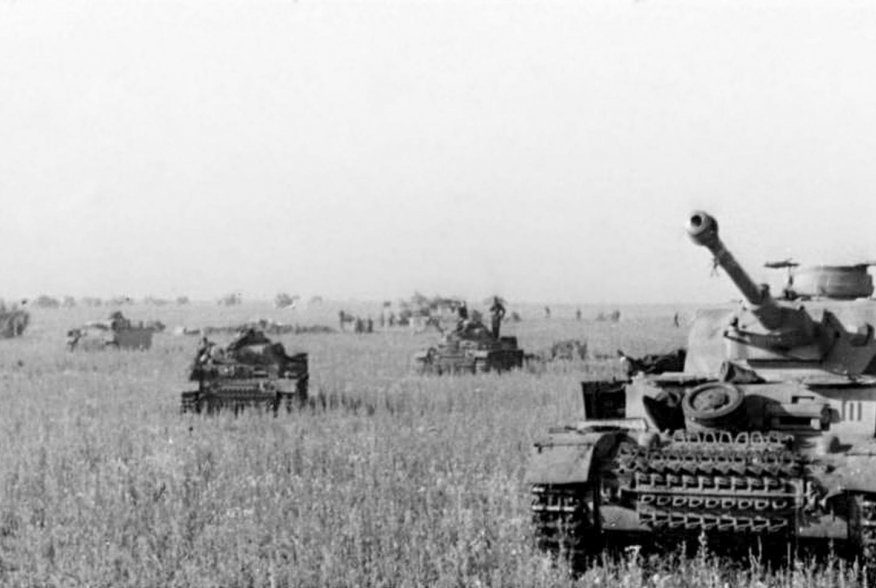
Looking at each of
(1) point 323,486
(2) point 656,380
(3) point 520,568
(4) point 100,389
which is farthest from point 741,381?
(4) point 100,389

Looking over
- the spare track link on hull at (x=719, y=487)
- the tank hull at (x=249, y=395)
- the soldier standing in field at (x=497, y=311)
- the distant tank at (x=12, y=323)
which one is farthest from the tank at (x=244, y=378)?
the distant tank at (x=12, y=323)

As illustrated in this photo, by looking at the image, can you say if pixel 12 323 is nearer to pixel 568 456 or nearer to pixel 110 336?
pixel 110 336

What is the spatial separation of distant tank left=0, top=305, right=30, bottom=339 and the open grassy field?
92.8 feet

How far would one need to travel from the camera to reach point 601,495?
28.0ft

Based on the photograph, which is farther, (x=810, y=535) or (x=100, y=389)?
(x=100, y=389)

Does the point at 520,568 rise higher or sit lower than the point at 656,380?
lower

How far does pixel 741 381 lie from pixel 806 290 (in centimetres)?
233

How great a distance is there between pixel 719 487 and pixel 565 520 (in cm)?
109

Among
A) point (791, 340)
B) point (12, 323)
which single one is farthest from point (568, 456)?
point (12, 323)

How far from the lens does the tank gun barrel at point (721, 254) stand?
8.43m

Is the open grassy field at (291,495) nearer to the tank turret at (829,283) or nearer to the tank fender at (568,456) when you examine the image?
the tank fender at (568,456)

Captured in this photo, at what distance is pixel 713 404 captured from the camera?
9086 mm

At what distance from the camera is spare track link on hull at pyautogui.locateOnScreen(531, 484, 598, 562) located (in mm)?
8461

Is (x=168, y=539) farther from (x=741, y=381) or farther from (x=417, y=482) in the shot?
(x=741, y=381)
